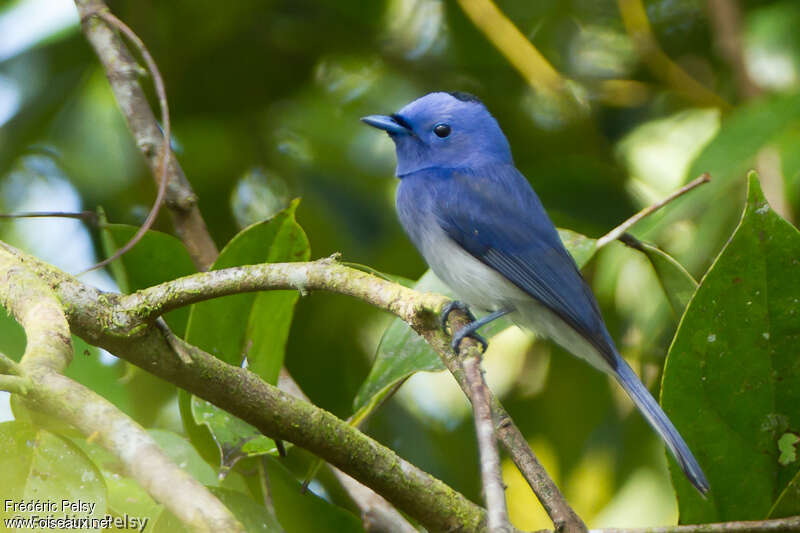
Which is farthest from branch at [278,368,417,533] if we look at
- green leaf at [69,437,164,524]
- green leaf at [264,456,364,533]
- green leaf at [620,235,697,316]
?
green leaf at [620,235,697,316]

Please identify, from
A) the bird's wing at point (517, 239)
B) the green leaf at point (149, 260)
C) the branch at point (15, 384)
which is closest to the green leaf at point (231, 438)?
the green leaf at point (149, 260)

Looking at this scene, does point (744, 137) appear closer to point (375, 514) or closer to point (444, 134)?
point (444, 134)

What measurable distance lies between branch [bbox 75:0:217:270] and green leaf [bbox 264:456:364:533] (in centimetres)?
68

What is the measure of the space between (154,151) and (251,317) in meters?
0.58

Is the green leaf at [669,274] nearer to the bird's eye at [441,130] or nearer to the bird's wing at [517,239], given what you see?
the bird's wing at [517,239]

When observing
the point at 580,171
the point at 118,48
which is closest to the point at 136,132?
the point at 118,48

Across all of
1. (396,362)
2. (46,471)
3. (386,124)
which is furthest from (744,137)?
(46,471)

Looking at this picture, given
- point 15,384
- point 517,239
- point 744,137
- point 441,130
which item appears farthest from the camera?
point 441,130

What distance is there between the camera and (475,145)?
3232 mm

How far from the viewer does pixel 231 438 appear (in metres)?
1.89

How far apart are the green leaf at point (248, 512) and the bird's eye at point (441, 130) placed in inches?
67.4

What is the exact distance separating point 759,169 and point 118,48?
7.49ft

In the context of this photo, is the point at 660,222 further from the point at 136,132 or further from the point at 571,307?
the point at 136,132

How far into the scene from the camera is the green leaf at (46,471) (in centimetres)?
153
